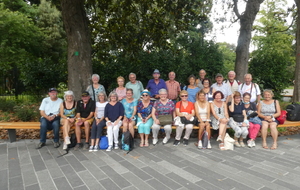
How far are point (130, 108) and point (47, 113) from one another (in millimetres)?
2039

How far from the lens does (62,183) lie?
9.69 feet

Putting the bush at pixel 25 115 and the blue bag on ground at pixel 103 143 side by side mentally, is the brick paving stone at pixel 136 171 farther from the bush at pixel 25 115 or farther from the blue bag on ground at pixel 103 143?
the bush at pixel 25 115

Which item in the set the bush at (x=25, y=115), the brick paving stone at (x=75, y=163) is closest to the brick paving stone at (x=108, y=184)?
the brick paving stone at (x=75, y=163)

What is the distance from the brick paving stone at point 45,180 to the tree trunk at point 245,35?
22.1ft

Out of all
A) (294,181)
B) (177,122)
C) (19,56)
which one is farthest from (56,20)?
(294,181)

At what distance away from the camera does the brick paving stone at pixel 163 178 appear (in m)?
2.91

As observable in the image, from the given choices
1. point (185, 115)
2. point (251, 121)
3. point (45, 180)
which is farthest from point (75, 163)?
point (251, 121)

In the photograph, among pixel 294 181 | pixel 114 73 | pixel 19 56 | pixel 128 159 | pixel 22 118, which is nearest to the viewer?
pixel 294 181

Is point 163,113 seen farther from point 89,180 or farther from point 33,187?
point 33,187

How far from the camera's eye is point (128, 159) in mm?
3844

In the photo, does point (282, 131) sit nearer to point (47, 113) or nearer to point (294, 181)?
point (294, 181)

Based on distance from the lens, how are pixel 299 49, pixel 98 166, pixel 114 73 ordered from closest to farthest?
pixel 98 166 → pixel 299 49 → pixel 114 73

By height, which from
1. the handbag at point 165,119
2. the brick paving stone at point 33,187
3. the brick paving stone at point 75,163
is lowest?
the brick paving stone at point 33,187

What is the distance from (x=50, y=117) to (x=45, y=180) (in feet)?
6.22
